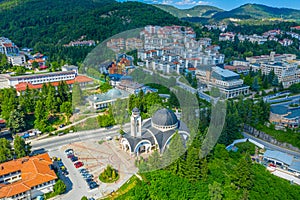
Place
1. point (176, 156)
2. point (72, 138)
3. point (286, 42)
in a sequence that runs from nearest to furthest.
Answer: point (176, 156) → point (72, 138) → point (286, 42)

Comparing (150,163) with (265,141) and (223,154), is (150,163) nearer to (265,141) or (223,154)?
(223,154)

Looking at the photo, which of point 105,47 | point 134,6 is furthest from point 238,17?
point 105,47

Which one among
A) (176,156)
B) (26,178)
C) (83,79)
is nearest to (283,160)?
(176,156)

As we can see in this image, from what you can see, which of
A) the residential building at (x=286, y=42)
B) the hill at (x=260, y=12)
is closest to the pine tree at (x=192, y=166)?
the residential building at (x=286, y=42)

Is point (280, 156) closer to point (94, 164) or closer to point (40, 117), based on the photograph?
point (94, 164)

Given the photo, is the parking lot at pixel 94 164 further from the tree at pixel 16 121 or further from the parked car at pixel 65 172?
the tree at pixel 16 121

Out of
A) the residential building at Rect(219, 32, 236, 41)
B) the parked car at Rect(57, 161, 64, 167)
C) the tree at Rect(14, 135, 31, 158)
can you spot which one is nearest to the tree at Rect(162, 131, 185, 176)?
the parked car at Rect(57, 161, 64, 167)

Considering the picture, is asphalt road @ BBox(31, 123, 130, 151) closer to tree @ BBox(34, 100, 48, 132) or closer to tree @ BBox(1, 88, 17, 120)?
tree @ BBox(34, 100, 48, 132)
